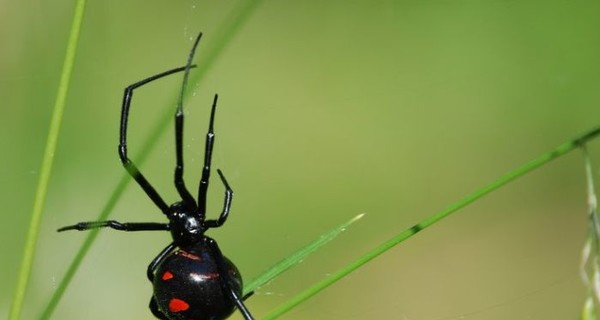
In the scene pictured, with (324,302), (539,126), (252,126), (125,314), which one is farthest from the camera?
(539,126)

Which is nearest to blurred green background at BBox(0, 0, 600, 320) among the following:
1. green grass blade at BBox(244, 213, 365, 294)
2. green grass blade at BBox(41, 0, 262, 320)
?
green grass blade at BBox(41, 0, 262, 320)

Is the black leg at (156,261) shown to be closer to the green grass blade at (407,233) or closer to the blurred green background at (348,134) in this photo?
the green grass blade at (407,233)

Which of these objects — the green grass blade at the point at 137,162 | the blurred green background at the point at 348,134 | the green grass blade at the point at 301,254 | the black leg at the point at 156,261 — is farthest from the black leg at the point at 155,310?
the blurred green background at the point at 348,134

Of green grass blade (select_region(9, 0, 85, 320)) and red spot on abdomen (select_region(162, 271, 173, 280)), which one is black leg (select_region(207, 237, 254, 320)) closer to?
red spot on abdomen (select_region(162, 271, 173, 280))

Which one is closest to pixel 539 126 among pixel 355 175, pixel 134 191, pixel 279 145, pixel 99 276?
pixel 355 175

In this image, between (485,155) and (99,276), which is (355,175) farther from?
(99,276)

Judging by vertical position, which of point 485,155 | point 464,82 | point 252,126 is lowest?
point 252,126

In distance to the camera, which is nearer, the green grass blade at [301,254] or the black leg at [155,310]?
the green grass blade at [301,254]

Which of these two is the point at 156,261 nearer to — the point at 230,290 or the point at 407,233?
the point at 230,290
